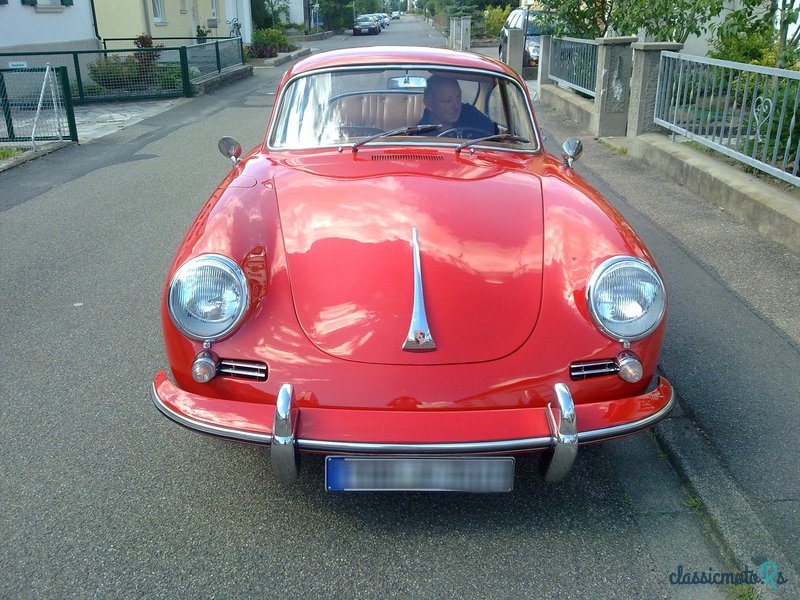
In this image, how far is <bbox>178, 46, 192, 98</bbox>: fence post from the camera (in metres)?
17.0

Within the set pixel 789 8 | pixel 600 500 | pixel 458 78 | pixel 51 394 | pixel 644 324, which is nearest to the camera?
pixel 644 324

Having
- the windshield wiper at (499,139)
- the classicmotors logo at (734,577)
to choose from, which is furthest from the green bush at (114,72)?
the classicmotors logo at (734,577)

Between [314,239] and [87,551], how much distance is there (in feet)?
4.49

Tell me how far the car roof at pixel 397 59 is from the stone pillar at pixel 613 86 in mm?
6876

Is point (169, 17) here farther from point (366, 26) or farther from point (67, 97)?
point (366, 26)

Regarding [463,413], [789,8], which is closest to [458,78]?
[463,413]

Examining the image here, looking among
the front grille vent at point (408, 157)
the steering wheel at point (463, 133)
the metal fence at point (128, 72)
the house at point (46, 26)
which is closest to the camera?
the front grille vent at point (408, 157)

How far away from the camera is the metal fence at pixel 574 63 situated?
1216 cm

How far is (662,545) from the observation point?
263cm

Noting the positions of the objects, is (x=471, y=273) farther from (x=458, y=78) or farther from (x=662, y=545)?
(x=458, y=78)

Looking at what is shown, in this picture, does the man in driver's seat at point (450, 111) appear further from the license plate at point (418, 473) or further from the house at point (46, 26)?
the house at point (46, 26)

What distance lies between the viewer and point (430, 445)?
7.81ft

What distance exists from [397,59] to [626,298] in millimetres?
2143

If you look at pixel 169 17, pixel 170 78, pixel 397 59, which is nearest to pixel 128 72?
pixel 170 78
